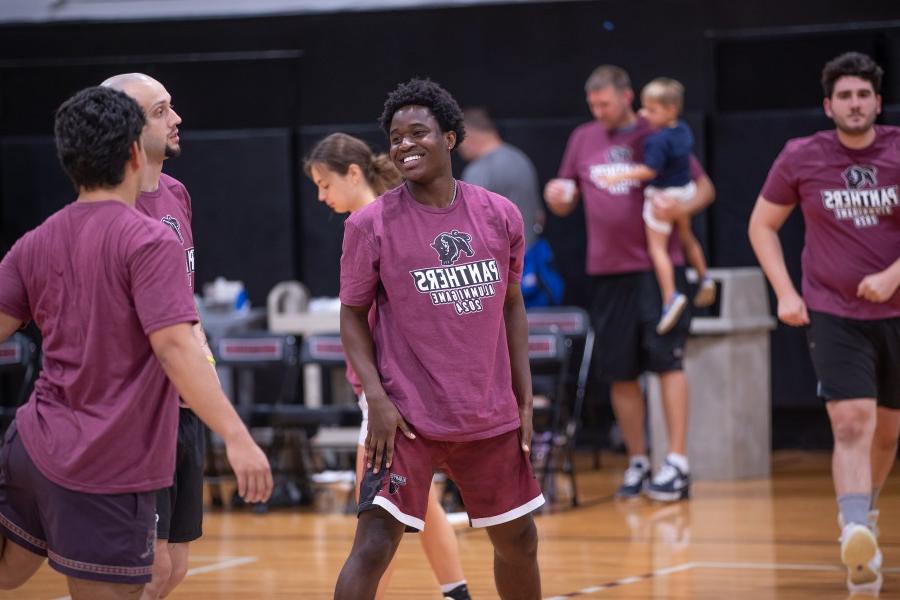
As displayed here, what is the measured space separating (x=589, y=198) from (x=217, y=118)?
12.1ft

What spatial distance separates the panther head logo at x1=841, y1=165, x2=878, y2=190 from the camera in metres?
5.56

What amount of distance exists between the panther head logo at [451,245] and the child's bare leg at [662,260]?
13.6ft

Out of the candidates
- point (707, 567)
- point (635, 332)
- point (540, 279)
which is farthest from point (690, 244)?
point (707, 567)

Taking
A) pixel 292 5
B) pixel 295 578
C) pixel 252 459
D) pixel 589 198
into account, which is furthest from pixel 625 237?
pixel 252 459

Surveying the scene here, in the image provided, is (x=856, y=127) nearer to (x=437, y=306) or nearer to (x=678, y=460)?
(x=437, y=306)

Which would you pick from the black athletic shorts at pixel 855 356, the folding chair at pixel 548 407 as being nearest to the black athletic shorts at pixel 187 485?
the black athletic shorts at pixel 855 356

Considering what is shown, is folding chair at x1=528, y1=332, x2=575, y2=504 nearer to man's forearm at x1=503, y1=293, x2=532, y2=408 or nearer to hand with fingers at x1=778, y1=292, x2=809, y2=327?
hand with fingers at x1=778, y1=292, x2=809, y2=327

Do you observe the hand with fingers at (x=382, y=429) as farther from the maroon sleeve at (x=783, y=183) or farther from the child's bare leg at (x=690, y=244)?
the child's bare leg at (x=690, y=244)

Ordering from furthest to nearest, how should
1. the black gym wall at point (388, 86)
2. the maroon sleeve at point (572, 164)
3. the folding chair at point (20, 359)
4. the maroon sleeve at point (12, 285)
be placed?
the black gym wall at point (388, 86)
the folding chair at point (20, 359)
the maroon sleeve at point (572, 164)
the maroon sleeve at point (12, 285)

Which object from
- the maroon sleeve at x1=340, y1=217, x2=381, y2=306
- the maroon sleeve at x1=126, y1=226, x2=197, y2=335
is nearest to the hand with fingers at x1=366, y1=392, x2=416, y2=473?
the maroon sleeve at x1=340, y1=217, x2=381, y2=306

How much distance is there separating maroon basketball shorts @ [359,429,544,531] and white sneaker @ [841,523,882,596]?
1.71 meters

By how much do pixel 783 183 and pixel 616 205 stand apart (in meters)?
2.49

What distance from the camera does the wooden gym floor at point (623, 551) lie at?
18.8 feet

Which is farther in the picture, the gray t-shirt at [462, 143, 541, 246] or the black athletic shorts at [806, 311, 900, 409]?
the gray t-shirt at [462, 143, 541, 246]
